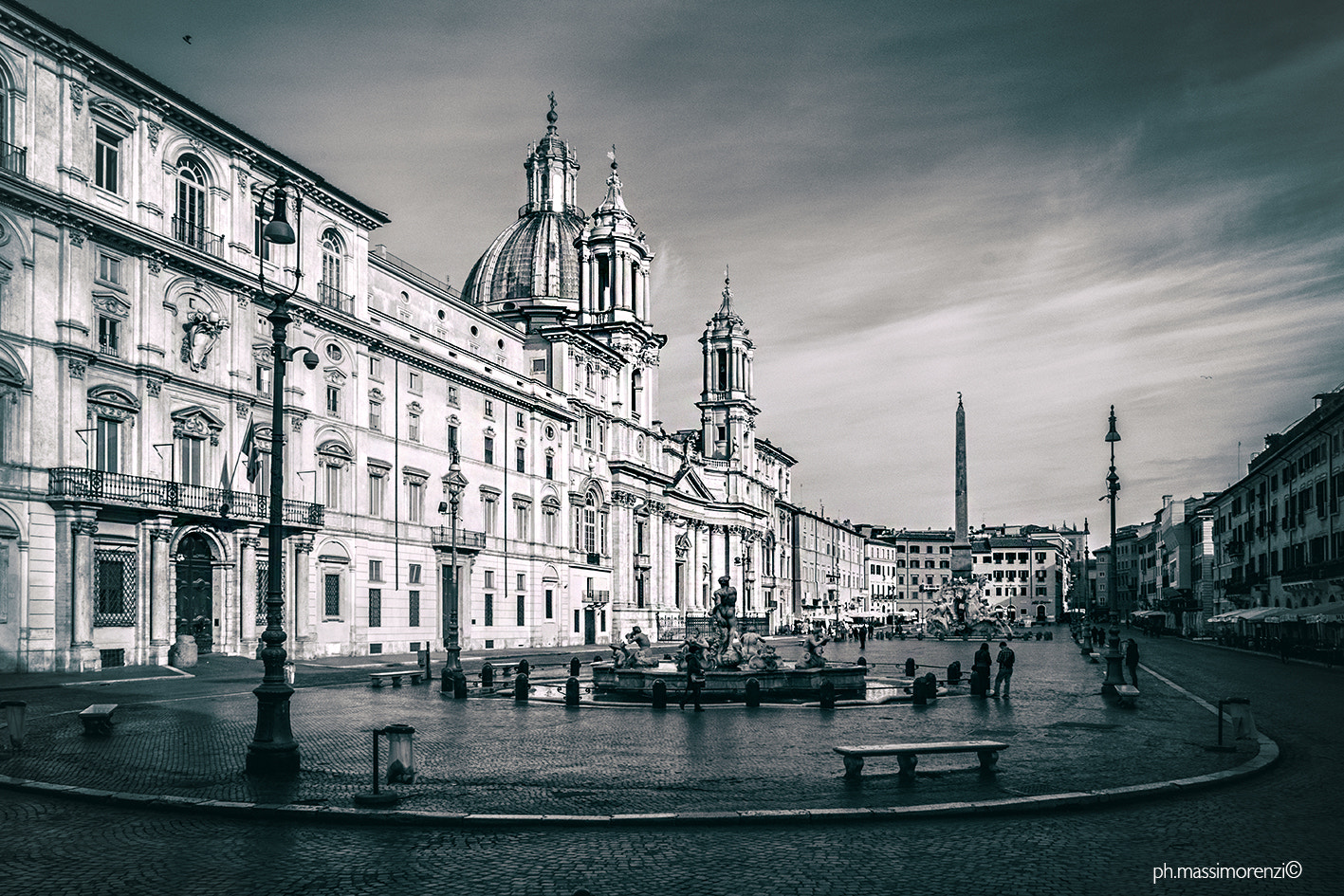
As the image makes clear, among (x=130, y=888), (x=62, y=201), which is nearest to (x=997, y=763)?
(x=130, y=888)

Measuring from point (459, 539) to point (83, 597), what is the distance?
23953 mm

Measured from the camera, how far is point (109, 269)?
3791 centimetres

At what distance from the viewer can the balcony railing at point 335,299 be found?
48.9 m

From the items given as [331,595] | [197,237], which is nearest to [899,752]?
[197,237]

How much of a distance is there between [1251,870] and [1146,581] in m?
162

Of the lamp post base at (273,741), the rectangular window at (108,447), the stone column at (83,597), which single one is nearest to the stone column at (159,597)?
the stone column at (83,597)

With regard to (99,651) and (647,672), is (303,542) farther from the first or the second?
(647,672)

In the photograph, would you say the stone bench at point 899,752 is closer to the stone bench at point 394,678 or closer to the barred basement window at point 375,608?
the stone bench at point 394,678

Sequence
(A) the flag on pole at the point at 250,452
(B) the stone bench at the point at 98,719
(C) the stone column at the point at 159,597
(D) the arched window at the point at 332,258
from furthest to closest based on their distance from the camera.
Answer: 1. (D) the arched window at the point at 332,258
2. (C) the stone column at the point at 159,597
3. (A) the flag on pole at the point at 250,452
4. (B) the stone bench at the point at 98,719

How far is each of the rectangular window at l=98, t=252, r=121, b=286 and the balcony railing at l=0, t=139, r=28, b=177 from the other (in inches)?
138

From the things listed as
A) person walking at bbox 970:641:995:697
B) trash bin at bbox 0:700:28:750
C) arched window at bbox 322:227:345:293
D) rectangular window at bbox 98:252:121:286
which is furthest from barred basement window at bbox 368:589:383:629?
trash bin at bbox 0:700:28:750

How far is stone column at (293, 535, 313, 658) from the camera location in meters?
45.3

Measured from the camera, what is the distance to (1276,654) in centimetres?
5984

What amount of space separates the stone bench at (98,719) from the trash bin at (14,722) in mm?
1351
